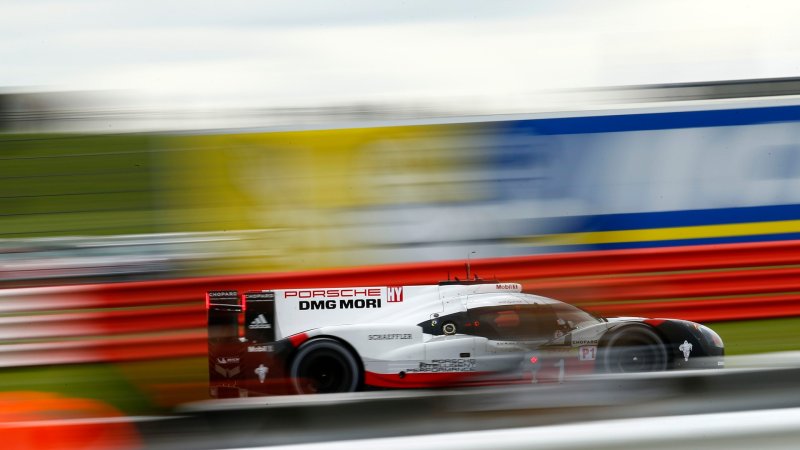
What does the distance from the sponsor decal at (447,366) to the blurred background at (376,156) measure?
502mm

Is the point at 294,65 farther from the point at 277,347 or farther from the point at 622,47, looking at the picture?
the point at 277,347

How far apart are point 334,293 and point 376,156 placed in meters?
1.84

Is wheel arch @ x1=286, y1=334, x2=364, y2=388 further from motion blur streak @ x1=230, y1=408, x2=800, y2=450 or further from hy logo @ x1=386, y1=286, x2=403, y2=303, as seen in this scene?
motion blur streak @ x1=230, y1=408, x2=800, y2=450

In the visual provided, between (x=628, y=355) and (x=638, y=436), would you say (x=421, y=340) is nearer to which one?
(x=628, y=355)

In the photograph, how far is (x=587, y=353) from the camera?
41.5 inches

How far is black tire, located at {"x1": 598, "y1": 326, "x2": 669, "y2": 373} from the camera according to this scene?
1024 mm

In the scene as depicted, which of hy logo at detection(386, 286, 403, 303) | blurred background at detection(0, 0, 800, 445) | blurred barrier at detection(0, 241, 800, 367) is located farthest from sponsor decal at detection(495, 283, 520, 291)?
blurred barrier at detection(0, 241, 800, 367)

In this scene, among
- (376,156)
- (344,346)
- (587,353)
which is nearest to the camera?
(587,353)

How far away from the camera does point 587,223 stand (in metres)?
3.50

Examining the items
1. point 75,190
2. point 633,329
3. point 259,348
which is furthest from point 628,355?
point 75,190

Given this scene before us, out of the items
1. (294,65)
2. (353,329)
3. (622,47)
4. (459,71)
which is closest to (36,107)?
(294,65)

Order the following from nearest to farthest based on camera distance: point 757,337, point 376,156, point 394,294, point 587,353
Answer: point 587,353 < point 394,294 < point 757,337 < point 376,156

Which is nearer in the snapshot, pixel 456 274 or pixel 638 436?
pixel 638 436

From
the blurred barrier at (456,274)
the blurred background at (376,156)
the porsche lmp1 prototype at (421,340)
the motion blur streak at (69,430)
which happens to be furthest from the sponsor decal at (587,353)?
the blurred barrier at (456,274)
